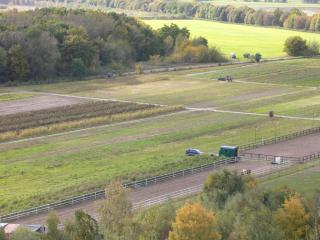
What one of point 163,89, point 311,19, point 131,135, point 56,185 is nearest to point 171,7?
point 311,19

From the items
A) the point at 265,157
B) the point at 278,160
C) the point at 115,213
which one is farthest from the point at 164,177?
the point at 115,213

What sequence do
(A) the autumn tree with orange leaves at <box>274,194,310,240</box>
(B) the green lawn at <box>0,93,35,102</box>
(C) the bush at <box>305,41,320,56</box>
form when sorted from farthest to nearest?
(C) the bush at <box>305,41,320,56</box> → (B) the green lawn at <box>0,93,35,102</box> → (A) the autumn tree with orange leaves at <box>274,194,310,240</box>

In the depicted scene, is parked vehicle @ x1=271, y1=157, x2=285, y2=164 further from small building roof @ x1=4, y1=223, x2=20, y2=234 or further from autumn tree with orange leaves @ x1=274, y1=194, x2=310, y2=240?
small building roof @ x1=4, y1=223, x2=20, y2=234

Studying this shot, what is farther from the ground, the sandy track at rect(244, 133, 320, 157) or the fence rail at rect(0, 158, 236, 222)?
the fence rail at rect(0, 158, 236, 222)

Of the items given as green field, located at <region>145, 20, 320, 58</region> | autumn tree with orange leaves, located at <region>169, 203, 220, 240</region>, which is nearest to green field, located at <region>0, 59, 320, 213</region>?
autumn tree with orange leaves, located at <region>169, 203, 220, 240</region>

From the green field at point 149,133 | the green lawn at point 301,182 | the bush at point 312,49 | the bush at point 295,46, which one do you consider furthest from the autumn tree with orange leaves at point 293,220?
the bush at point 312,49

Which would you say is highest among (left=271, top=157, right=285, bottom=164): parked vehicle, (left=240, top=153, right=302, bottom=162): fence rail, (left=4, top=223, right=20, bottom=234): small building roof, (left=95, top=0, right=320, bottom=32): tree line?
(left=95, top=0, right=320, bottom=32): tree line

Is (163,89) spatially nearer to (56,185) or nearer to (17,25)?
(17,25)

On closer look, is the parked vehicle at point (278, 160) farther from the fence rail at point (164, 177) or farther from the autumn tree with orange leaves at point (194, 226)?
the autumn tree with orange leaves at point (194, 226)
